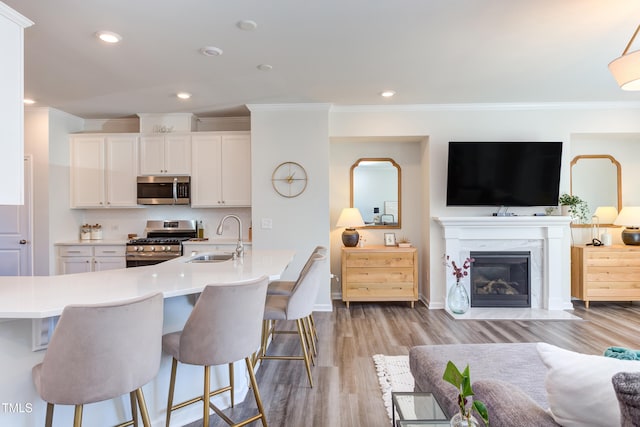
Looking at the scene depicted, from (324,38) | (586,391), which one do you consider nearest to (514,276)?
(324,38)

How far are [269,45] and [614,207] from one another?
516cm

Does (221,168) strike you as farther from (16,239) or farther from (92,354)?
(92,354)

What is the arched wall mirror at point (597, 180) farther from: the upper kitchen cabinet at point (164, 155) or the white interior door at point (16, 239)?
the white interior door at point (16, 239)

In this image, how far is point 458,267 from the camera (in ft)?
15.1

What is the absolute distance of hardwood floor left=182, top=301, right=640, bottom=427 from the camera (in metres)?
2.29

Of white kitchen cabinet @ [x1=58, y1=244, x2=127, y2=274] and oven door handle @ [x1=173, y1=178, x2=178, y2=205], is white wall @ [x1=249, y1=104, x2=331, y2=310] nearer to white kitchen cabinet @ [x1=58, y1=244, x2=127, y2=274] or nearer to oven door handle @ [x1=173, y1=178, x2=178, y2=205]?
oven door handle @ [x1=173, y1=178, x2=178, y2=205]

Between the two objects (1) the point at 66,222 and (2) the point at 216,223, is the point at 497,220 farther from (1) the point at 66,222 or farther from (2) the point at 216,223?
(1) the point at 66,222

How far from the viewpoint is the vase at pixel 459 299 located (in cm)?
416

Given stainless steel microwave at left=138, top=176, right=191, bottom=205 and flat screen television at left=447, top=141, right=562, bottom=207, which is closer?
flat screen television at left=447, top=141, right=562, bottom=207

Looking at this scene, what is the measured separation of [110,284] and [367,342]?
2.38 m

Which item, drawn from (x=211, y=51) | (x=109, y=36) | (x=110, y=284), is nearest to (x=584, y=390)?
(x=110, y=284)

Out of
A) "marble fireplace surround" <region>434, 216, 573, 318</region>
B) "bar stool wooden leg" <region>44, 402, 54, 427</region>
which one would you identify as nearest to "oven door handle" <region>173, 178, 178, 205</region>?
"marble fireplace surround" <region>434, 216, 573, 318</region>

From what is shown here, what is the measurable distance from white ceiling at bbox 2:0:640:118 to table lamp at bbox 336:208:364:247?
4.73 ft

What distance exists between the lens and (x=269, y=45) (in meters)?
2.93
